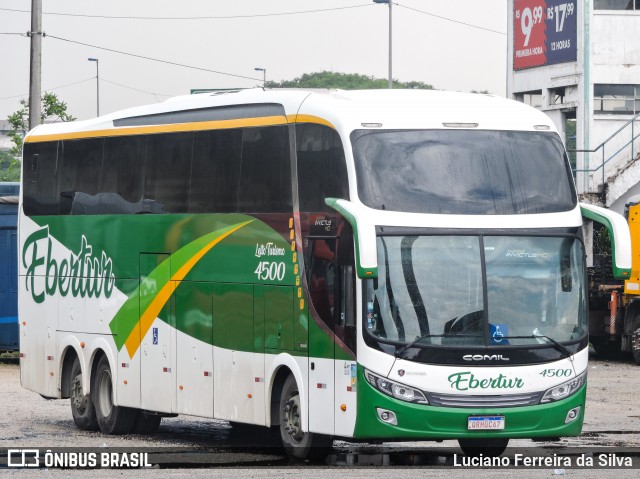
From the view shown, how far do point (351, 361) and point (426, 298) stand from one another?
38.7 inches

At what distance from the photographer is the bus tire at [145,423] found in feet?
66.1

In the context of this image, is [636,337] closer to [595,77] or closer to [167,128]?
[167,128]

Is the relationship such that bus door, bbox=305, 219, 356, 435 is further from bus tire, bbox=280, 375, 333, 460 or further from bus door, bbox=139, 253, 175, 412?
bus door, bbox=139, 253, 175, 412

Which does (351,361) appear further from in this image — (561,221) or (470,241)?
(561,221)

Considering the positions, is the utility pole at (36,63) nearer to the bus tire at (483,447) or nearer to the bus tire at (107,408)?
the bus tire at (107,408)

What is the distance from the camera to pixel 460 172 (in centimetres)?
1519

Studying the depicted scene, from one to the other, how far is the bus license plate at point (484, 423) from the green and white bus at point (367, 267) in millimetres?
15

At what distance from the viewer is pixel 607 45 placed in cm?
4444

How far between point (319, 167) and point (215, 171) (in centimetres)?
243

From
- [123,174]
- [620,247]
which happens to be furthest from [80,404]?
[620,247]

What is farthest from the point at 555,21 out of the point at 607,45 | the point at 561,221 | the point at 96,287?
the point at 561,221

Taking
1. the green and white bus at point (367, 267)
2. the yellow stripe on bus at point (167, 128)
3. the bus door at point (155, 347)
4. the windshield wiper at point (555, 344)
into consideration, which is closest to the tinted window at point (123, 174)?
the yellow stripe on bus at point (167, 128)

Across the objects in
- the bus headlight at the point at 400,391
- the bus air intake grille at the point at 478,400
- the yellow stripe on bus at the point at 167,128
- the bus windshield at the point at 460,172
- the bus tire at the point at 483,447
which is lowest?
the bus tire at the point at 483,447

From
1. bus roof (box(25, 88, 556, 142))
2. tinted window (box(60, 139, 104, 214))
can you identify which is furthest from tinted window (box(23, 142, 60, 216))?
bus roof (box(25, 88, 556, 142))
